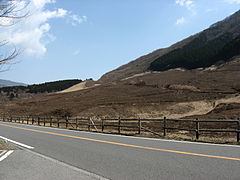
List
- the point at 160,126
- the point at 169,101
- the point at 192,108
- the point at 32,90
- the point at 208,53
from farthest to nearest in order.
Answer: the point at 32,90 → the point at 208,53 → the point at 169,101 → the point at 192,108 → the point at 160,126

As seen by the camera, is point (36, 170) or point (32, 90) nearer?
point (36, 170)

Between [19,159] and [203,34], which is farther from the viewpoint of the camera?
[203,34]

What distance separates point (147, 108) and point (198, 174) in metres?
44.4

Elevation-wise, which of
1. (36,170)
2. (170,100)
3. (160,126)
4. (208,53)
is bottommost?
(160,126)

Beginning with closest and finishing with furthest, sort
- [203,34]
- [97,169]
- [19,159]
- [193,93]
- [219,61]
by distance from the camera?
1. [97,169]
2. [19,159]
3. [193,93]
4. [219,61]
5. [203,34]

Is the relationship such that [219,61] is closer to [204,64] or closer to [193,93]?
[204,64]

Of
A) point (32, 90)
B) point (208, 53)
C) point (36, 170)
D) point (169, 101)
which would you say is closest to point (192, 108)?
point (169, 101)

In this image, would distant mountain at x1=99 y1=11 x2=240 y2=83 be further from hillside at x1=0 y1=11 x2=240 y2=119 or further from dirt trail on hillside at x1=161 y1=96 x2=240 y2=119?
dirt trail on hillside at x1=161 y1=96 x2=240 y2=119

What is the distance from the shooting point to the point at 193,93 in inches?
2395

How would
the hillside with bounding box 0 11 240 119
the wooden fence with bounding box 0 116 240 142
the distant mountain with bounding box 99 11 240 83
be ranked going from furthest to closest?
1. the distant mountain with bounding box 99 11 240 83
2. the hillside with bounding box 0 11 240 119
3. the wooden fence with bounding box 0 116 240 142

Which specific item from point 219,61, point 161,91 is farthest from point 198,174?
point 219,61

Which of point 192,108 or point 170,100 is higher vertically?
point 170,100

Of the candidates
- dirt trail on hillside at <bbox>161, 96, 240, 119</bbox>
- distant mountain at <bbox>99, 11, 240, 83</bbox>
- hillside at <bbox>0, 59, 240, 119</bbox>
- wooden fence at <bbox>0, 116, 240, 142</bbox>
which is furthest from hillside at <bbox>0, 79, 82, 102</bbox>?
wooden fence at <bbox>0, 116, 240, 142</bbox>

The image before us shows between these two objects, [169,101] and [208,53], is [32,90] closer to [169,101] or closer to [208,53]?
[208,53]
